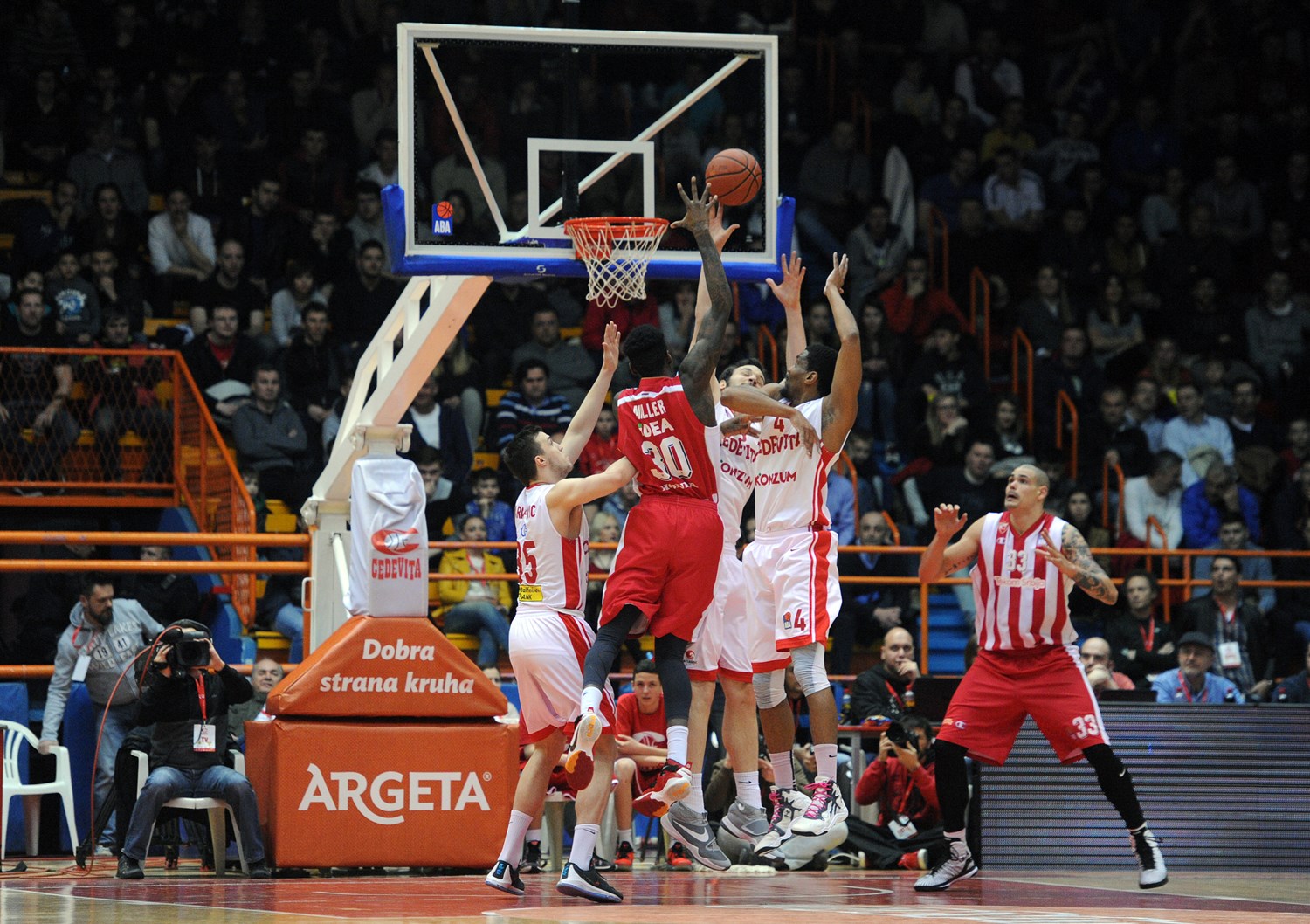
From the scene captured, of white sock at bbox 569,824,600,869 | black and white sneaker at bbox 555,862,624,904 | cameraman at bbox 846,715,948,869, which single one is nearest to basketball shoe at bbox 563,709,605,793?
white sock at bbox 569,824,600,869

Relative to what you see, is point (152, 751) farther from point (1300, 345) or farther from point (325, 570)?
point (1300, 345)

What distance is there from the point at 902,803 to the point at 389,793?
10.9 ft

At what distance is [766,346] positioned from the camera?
1852 cm

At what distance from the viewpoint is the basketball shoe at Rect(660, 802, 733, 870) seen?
9.14 metres

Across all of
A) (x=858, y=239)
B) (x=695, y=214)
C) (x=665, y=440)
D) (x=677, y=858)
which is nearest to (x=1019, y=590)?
(x=665, y=440)

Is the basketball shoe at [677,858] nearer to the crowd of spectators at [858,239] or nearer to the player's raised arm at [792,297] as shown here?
the crowd of spectators at [858,239]

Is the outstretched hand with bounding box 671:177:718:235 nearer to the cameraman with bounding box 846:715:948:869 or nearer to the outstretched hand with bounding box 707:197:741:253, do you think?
the outstretched hand with bounding box 707:197:741:253

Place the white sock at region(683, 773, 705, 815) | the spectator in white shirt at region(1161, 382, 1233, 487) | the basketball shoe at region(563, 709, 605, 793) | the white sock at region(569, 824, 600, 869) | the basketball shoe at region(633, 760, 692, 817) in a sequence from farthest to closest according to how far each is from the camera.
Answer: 1. the spectator in white shirt at region(1161, 382, 1233, 487)
2. the white sock at region(683, 773, 705, 815)
3. the white sock at region(569, 824, 600, 869)
4. the basketball shoe at region(633, 760, 692, 817)
5. the basketball shoe at region(563, 709, 605, 793)

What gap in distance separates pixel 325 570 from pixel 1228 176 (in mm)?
12637

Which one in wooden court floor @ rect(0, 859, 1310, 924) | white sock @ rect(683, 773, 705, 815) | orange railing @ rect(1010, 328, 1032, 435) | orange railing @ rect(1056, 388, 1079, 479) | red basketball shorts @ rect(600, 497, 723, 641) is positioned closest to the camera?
wooden court floor @ rect(0, 859, 1310, 924)

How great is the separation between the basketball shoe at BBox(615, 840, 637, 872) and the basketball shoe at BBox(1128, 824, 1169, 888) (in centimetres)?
340

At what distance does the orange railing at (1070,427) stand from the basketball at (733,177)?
833 centimetres

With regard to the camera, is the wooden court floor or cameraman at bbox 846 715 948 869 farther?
cameraman at bbox 846 715 948 869

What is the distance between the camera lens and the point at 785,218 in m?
10.6
